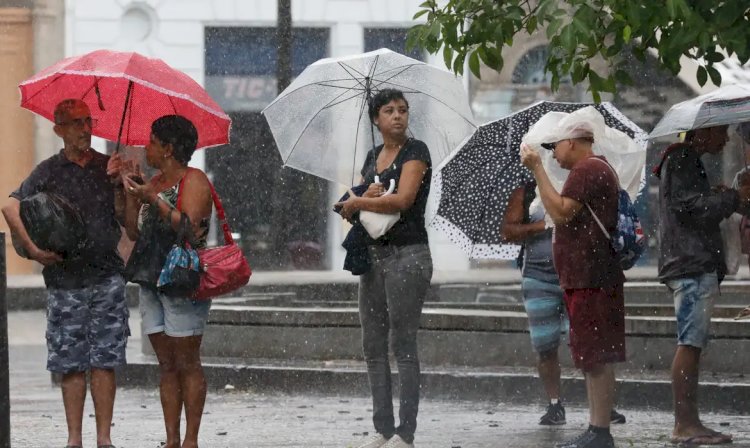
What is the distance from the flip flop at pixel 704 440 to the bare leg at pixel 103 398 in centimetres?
295

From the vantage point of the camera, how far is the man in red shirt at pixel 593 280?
26.7 ft

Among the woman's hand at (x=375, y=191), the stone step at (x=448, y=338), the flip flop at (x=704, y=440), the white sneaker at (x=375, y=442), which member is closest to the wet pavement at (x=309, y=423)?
the flip flop at (x=704, y=440)

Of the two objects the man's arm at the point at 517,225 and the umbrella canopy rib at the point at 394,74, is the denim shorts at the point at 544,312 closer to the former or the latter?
the man's arm at the point at 517,225

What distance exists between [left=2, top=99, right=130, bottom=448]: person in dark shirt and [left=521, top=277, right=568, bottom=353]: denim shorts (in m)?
2.65

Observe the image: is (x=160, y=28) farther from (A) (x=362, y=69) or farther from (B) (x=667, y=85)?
(A) (x=362, y=69)

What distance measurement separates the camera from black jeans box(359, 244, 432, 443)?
8180 mm

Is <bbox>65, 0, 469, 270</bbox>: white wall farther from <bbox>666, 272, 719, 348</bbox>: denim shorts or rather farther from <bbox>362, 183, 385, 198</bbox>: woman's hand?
<bbox>362, 183, 385, 198</bbox>: woman's hand

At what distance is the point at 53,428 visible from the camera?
959 cm

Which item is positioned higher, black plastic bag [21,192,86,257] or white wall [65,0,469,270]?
white wall [65,0,469,270]

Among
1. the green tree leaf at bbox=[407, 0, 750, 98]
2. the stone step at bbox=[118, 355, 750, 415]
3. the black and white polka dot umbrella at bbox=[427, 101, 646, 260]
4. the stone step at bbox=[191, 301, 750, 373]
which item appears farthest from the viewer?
the stone step at bbox=[191, 301, 750, 373]

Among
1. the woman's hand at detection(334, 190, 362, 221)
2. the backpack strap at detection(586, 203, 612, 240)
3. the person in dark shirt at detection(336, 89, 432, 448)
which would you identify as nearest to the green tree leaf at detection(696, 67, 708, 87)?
the backpack strap at detection(586, 203, 612, 240)

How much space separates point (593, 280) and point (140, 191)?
2.25m

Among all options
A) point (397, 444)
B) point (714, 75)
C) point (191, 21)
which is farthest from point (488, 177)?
point (191, 21)

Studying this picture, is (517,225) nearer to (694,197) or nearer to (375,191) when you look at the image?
(694,197)
